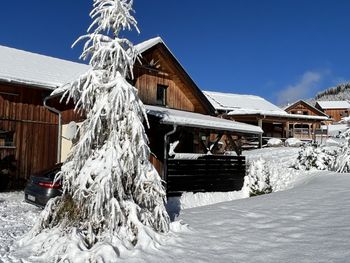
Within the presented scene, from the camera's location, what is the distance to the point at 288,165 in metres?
20.7

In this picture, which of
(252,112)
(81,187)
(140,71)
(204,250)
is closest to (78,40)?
(81,187)

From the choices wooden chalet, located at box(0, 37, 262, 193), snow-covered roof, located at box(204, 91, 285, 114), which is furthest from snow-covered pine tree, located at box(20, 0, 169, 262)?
snow-covered roof, located at box(204, 91, 285, 114)

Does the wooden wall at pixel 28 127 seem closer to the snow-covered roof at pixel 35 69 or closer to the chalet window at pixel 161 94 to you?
the snow-covered roof at pixel 35 69

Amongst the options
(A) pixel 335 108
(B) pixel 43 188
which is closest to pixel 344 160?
(B) pixel 43 188

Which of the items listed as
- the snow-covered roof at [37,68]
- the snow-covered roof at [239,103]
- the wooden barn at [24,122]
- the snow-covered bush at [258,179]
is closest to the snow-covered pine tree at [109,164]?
the snow-covered roof at [37,68]

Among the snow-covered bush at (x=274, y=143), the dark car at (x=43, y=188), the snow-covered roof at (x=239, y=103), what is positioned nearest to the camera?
the dark car at (x=43, y=188)

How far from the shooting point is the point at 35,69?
17.6 m

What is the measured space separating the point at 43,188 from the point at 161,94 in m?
8.77

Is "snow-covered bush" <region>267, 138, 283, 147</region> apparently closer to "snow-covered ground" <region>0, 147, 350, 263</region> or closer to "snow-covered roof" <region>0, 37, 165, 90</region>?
"snow-covered roof" <region>0, 37, 165, 90</region>

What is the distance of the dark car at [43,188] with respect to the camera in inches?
384

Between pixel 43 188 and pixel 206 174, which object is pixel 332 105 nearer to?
pixel 206 174

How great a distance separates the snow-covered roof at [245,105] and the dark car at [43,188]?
2290 cm

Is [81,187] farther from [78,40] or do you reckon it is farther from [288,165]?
[288,165]

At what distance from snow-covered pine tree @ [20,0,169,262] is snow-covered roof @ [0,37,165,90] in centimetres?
793
